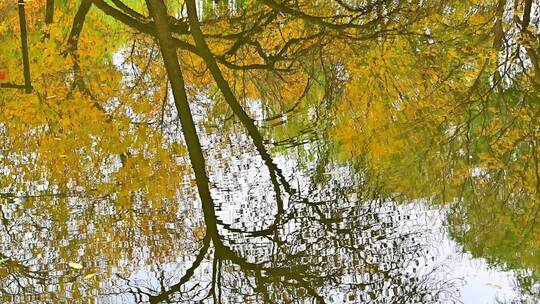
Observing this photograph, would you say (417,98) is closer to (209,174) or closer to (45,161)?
(209,174)

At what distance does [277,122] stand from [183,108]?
1.01 meters

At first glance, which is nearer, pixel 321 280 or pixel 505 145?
pixel 321 280

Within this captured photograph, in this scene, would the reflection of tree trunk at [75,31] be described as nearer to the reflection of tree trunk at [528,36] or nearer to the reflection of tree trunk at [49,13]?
the reflection of tree trunk at [49,13]

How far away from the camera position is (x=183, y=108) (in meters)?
7.20

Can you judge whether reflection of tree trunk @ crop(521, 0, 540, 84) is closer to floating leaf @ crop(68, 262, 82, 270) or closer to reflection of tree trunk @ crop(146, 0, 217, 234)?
reflection of tree trunk @ crop(146, 0, 217, 234)

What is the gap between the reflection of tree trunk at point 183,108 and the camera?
16.9 feet

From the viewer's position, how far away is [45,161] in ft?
20.8

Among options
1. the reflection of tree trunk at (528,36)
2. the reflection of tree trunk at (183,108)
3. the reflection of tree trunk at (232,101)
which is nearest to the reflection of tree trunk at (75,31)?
the reflection of tree trunk at (183,108)

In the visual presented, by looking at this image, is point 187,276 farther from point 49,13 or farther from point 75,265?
point 49,13

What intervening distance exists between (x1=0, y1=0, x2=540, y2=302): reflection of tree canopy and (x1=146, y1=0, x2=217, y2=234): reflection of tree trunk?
2cm

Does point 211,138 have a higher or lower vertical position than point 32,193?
higher

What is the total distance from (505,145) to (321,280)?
2660 mm

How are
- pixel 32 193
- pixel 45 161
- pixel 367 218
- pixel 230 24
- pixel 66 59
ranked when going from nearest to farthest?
1. pixel 367 218
2. pixel 32 193
3. pixel 45 161
4. pixel 66 59
5. pixel 230 24

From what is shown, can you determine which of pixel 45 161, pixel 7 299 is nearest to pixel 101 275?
pixel 7 299
